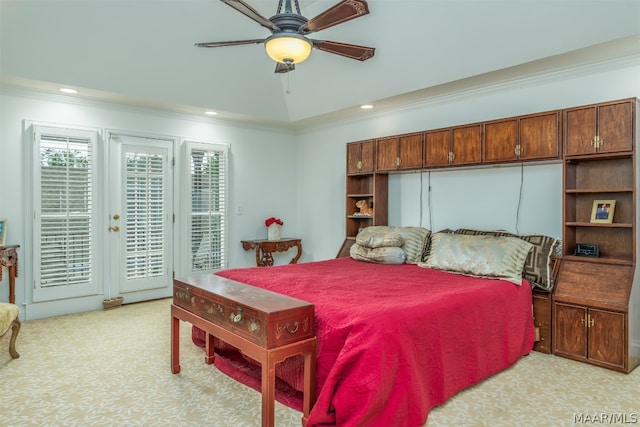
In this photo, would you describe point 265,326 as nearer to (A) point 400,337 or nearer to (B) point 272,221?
(A) point 400,337

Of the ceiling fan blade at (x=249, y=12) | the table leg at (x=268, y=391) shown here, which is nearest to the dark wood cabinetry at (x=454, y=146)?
the ceiling fan blade at (x=249, y=12)

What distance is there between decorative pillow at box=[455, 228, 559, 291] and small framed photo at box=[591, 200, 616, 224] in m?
0.35

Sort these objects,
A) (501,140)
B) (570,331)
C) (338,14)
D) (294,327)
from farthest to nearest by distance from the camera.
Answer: (501,140) < (570,331) < (338,14) < (294,327)

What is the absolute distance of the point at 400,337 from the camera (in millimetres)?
2156

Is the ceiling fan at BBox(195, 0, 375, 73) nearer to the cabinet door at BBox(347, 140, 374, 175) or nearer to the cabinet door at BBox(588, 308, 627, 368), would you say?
the cabinet door at BBox(347, 140, 374, 175)

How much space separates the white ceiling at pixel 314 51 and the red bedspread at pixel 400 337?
6.49 ft

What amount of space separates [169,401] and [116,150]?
11.0 feet

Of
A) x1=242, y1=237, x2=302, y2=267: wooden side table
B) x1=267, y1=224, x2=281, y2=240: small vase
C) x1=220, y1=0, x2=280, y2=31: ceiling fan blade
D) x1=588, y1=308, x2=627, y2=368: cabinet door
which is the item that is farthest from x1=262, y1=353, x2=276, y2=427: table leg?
x1=267, y1=224, x2=281, y2=240: small vase

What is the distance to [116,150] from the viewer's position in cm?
479

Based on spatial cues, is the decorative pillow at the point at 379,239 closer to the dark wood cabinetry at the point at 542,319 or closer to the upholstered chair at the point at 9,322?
the dark wood cabinetry at the point at 542,319

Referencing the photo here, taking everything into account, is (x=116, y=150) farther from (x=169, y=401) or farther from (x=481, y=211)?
(x=481, y=211)

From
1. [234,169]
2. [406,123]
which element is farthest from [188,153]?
[406,123]

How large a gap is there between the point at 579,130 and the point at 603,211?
2.26ft

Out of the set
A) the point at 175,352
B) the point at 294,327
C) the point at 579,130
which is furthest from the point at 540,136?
the point at 175,352
